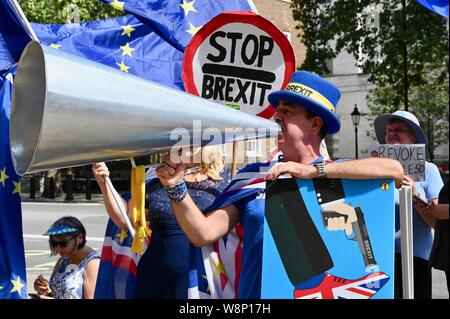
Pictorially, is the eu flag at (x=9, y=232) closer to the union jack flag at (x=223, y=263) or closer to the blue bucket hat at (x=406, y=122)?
the union jack flag at (x=223, y=263)

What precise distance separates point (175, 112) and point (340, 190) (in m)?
0.68

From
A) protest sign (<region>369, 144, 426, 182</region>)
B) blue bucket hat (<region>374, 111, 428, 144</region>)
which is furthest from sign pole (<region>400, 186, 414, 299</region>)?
blue bucket hat (<region>374, 111, 428, 144</region>)

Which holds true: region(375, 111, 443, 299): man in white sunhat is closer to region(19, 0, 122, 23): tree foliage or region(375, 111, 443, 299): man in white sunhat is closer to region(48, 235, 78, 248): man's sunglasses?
region(48, 235, 78, 248): man's sunglasses

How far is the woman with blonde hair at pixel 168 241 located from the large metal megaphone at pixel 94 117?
2.87 feet

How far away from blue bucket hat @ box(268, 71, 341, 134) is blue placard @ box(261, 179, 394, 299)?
36cm

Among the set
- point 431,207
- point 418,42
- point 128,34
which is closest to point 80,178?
point 418,42

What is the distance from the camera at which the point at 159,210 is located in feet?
10.5

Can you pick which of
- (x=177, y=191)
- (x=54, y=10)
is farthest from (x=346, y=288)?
(x=54, y=10)

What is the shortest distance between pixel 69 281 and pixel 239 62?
2.04 metres

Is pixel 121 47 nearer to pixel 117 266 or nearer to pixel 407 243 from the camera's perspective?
pixel 117 266

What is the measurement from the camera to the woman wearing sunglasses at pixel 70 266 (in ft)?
15.3

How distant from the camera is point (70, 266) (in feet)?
15.8

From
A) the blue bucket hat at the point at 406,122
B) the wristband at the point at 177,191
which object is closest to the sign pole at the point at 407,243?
the wristband at the point at 177,191

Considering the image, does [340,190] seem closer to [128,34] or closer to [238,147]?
[238,147]
